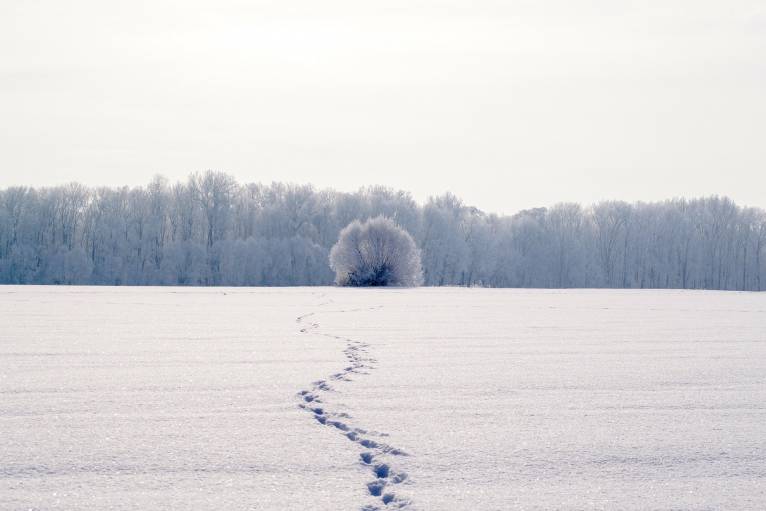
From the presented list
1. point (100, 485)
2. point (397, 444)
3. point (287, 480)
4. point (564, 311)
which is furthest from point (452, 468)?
point (564, 311)

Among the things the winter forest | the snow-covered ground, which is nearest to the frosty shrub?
the winter forest

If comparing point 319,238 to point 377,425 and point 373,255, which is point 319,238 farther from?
point 377,425

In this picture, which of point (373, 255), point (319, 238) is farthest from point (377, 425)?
point (319, 238)

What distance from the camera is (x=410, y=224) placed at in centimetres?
5481

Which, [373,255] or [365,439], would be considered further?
[373,255]

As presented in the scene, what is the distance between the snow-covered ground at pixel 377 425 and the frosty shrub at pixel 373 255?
69.9ft

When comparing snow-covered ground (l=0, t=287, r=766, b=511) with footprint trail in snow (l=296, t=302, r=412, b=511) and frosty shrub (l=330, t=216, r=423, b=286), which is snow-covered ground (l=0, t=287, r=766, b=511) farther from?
frosty shrub (l=330, t=216, r=423, b=286)

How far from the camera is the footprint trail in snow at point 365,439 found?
Answer: 284cm

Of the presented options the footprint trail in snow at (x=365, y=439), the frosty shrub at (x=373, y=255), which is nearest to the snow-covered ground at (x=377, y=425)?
the footprint trail in snow at (x=365, y=439)

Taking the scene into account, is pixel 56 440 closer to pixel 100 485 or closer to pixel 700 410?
pixel 100 485

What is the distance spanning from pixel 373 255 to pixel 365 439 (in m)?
25.7

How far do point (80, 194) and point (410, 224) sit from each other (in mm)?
24592

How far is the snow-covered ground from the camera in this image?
2.91 meters

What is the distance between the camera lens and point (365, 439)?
3.58 m
